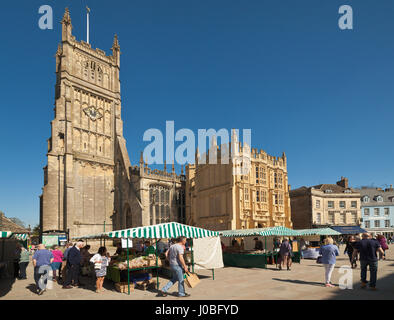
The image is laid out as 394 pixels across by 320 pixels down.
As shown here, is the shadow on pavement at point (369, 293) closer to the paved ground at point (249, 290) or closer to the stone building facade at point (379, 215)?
the paved ground at point (249, 290)

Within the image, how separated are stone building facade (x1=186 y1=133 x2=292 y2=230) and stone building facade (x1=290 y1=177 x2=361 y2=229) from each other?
13218 millimetres

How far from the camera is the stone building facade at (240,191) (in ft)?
106

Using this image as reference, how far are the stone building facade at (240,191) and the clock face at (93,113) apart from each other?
14.8 m

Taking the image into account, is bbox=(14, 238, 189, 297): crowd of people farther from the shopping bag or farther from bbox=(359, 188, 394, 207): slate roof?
bbox=(359, 188, 394, 207): slate roof

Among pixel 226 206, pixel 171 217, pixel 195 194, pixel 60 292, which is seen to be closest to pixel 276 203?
pixel 226 206

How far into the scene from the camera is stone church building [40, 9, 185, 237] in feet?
119

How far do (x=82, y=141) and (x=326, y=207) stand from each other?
38.2 metres

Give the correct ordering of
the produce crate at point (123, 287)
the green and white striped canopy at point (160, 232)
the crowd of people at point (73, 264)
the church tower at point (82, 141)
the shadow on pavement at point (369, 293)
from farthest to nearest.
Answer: the church tower at point (82, 141) < the green and white striped canopy at point (160, 232) < the produce crate at point (123, 287) < the crowd of people at point (73, 264) < the shadow on pavement at point (369, 293)

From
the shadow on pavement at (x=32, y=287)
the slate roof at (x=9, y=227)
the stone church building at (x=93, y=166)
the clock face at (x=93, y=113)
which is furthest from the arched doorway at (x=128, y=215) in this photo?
the shadow on pavement at (x=32, y=287)

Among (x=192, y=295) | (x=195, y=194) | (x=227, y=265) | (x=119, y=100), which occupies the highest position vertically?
(x=119, y=100)
